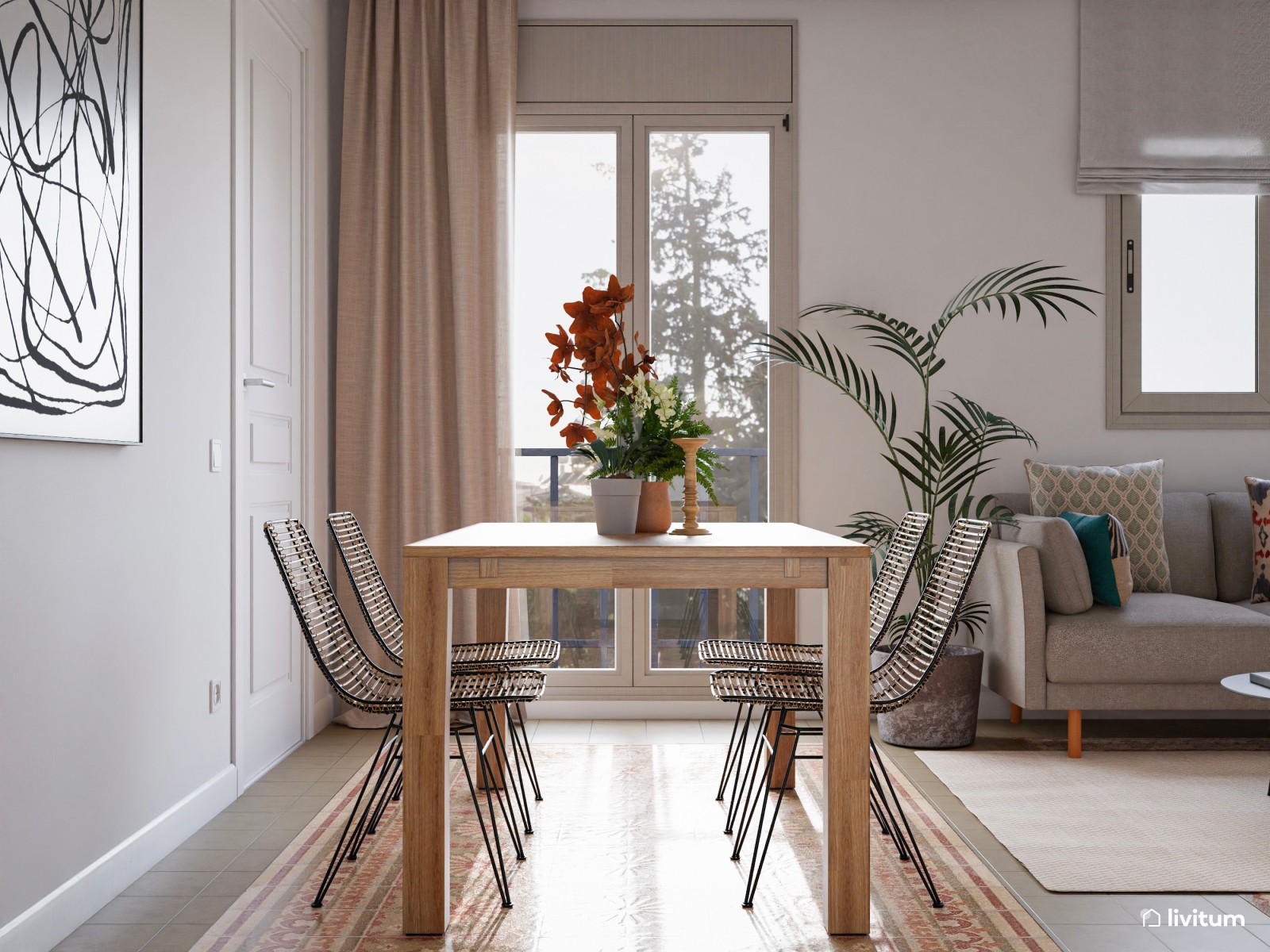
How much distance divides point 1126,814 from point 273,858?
235 cm

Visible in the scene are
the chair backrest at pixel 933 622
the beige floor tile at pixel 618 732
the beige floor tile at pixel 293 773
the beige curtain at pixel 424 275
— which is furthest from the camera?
the beige curtain at pixel 424 275

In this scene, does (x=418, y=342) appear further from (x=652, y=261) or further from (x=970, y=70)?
(x=970, y=70)

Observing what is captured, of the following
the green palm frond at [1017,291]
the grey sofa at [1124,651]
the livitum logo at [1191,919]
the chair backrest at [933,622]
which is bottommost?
the livitum logo at [1191,919]

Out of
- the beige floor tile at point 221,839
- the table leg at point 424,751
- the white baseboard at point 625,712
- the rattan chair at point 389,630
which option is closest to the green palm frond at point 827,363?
the white baseboard at point 625,712

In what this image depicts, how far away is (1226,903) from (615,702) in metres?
2.34

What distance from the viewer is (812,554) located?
6.89ft

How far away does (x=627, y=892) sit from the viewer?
2299 mm

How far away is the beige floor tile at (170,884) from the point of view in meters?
2.30

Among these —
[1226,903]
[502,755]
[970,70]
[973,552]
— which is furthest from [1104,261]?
[502,755]

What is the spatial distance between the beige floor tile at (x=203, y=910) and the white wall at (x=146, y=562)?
0.22 meters

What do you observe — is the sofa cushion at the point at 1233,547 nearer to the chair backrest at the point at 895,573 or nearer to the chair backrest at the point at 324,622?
the chair backrest at the point at 895,573

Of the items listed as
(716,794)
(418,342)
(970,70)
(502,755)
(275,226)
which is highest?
(970,70)

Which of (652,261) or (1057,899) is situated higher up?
(652,261)

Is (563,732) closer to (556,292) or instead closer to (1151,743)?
(556,292)
